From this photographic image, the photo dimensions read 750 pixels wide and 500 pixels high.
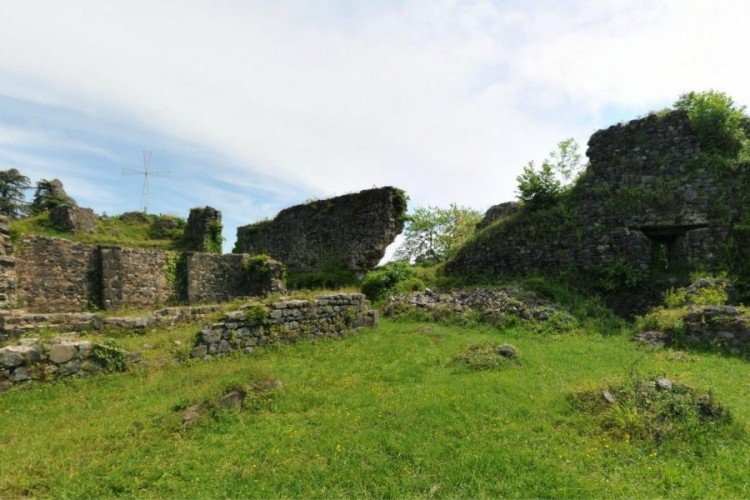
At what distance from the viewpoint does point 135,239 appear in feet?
80.2

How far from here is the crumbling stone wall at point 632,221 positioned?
51.8 feet

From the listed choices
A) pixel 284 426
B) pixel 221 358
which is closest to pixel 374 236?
pixel 221 358

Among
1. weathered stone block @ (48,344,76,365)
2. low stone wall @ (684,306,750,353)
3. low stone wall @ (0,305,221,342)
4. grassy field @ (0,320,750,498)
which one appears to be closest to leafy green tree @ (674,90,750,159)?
low stone wall @ (684,306,750,353)

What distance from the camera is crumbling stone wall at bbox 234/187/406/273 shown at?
68.1 feet

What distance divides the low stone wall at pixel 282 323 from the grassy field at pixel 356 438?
88 cm

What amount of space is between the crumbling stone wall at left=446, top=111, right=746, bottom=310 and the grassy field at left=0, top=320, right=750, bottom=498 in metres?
7.76

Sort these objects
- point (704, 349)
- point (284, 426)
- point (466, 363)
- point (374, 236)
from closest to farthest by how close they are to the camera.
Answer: point (284, 426) → point (466, 363) → point (704, 349) → point (374, 236)

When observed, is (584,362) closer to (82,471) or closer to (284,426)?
(284,426)

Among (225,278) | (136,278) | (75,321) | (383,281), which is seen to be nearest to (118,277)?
(136,278)

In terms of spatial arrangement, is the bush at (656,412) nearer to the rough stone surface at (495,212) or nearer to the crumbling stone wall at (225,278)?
the crumbling stone wall at (225,278)

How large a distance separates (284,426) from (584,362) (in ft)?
22.2

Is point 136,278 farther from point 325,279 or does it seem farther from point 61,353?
point 61,353

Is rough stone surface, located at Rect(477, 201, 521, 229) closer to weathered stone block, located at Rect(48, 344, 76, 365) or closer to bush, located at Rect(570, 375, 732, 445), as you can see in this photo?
bush, located at Rect(570, 375, 732, 445)

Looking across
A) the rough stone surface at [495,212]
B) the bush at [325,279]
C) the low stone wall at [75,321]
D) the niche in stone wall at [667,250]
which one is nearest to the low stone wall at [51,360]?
the low stone wall at [75,321]
